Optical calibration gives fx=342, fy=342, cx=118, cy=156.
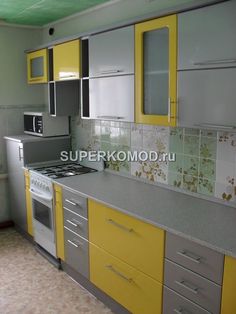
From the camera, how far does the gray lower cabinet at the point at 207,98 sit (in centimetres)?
185

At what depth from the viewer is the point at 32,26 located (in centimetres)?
409

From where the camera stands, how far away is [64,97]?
138 inches

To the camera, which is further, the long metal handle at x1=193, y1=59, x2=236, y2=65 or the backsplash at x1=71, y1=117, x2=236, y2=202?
the backsplash at x1=71, y1=117, x2=236, y2=202

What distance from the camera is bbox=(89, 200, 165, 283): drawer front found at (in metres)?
2.10

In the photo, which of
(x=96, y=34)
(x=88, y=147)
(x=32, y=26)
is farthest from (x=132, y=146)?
(x=32, y=26)

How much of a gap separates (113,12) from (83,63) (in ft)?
1.85

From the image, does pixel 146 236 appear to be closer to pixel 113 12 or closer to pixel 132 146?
pixel 132 146

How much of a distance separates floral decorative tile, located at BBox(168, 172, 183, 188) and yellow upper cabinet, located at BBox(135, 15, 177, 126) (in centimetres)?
56

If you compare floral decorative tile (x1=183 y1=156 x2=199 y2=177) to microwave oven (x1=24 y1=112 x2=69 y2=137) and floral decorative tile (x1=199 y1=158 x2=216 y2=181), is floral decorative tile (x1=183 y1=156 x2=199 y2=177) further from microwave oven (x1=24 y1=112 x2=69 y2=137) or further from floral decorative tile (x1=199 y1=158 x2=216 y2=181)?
microwave oven (x1=24 y1=112 x2=69 y2=137)

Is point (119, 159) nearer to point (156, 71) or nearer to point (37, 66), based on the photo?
point (156, 71)

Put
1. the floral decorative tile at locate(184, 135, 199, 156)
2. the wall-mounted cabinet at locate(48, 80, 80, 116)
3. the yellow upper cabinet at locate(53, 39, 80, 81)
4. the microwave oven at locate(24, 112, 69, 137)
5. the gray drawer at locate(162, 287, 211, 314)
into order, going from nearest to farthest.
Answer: the gray drawer at locate(162, 287, 211, 314)
the floral decorative tile at locate(184, 135, 199, 156)
the yellow upper cabinet at locate(53, 39, 80, 81)
the wall-mounted cabinet at locate(48, 80, 80, 116)
the microwave oven at locate(24, 112, 69, 137)

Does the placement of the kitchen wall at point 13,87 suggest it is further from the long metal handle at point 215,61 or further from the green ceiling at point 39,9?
the long metal handle at point 215,61

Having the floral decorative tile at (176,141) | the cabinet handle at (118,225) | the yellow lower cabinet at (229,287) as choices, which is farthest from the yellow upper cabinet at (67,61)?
the yellow lower cabinet at (229,287)

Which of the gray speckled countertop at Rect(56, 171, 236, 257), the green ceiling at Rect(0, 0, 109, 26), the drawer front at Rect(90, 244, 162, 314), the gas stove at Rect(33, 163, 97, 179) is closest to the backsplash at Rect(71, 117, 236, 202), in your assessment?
the gray speckled countertop at Rect(56, 171, 236, 257)
